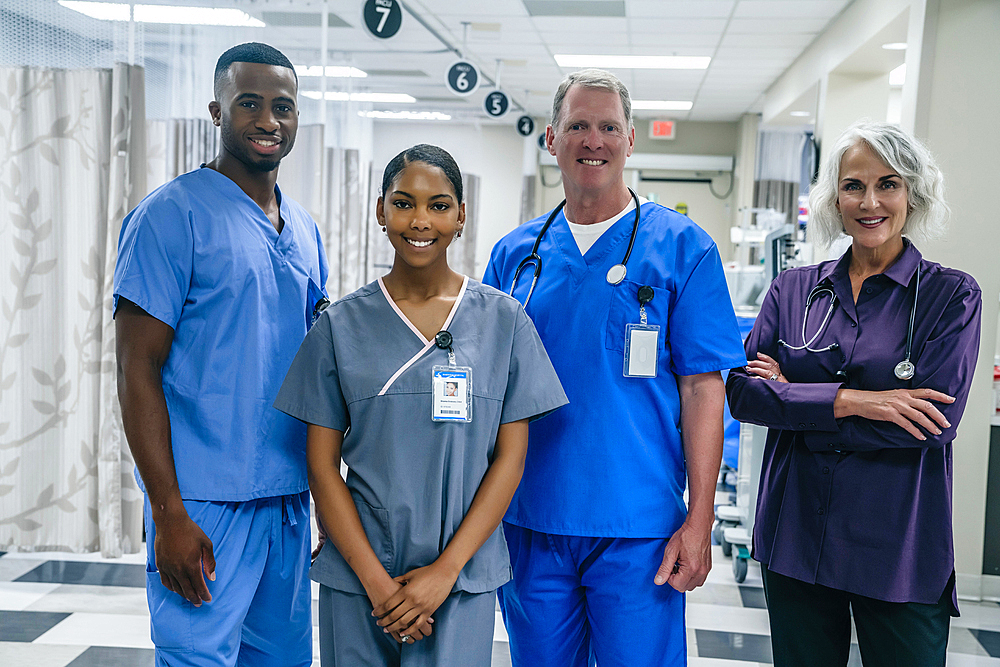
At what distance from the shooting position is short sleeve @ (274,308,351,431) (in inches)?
50.2

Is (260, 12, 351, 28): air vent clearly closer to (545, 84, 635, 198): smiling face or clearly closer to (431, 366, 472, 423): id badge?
(545, 84, 635, 198): smiling face

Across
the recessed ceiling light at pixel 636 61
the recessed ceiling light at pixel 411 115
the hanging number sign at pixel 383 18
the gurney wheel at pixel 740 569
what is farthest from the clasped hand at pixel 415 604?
the recessed ceiling light at pixel 411 115

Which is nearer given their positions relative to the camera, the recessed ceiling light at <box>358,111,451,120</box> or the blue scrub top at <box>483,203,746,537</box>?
the blue scrub top at <box>483,203,746,537</box>

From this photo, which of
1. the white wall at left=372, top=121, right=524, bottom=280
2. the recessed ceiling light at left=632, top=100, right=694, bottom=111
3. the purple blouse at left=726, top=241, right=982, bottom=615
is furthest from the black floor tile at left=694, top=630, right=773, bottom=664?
the white wall at left=372, top=121, right=524, bottom=280

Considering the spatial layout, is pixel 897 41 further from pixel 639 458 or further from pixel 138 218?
pixel 138 218

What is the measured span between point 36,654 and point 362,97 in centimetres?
572

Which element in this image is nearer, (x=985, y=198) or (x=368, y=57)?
A: (x=985, y=198)

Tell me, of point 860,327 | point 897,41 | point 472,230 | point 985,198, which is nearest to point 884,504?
point 860,327

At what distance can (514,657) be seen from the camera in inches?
59.7

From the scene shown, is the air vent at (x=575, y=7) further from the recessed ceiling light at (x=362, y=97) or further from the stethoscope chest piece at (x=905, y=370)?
the stethoscope chest piece at (x=905, y=370)

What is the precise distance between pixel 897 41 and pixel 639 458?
14.2 feet

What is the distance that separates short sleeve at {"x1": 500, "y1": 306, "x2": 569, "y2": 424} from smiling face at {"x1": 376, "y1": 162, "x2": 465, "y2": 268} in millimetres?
196

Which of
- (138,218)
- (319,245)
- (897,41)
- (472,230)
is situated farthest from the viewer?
(472,230)

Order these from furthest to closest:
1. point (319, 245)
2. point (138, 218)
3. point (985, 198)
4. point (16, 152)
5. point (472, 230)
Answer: point (472, 230) < point (985, 198) < point (16, 152) < point (319, 245) < point (138, 218)
